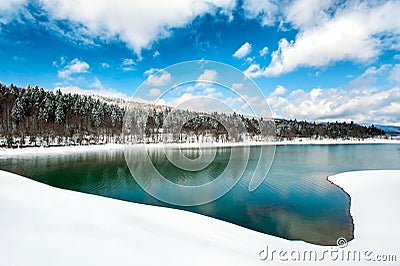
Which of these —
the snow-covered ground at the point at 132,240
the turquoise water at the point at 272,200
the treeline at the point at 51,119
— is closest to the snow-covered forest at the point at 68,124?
the treeline at the point at 51,119

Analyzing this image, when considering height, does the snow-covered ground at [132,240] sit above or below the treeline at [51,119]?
below

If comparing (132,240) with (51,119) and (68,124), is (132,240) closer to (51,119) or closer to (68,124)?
(68,124)

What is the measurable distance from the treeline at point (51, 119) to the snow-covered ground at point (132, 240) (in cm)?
4721

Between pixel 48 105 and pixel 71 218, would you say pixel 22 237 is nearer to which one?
pixel 71 218

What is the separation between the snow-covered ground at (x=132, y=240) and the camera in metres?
3.32

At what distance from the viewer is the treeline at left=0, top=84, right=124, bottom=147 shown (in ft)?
157

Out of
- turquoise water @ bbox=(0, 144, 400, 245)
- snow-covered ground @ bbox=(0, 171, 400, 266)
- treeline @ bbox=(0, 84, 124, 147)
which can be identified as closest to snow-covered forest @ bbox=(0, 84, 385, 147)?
treeline @ bbox=(0, 84, 124, 147)

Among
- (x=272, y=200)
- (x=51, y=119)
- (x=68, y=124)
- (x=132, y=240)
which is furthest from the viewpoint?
(x=68, y=124)

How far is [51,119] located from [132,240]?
66.9 m

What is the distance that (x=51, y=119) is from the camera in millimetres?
60000

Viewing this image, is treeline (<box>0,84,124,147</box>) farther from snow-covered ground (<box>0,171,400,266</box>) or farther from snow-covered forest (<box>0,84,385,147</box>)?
snow-covered ground (<box>0,171,400,266</box>)

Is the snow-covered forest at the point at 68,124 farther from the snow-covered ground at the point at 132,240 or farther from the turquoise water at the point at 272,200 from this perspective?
the snow-covered ground at the point at 132,240

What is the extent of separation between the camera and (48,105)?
59688mm

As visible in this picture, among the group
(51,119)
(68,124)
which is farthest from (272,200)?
(51,119)
